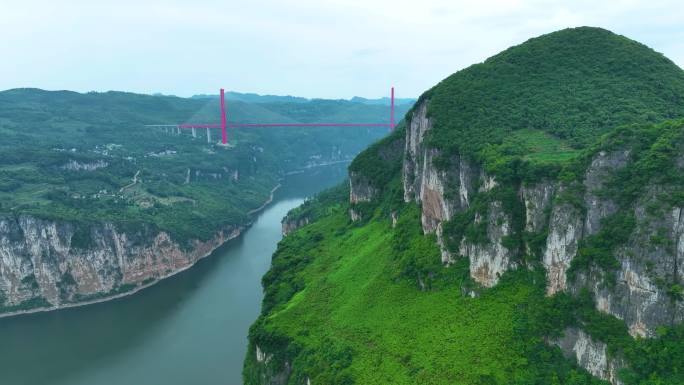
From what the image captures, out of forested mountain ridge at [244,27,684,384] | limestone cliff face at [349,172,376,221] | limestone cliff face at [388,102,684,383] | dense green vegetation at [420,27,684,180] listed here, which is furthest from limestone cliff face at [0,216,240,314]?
limestone cliff face at [388,102,684,383]

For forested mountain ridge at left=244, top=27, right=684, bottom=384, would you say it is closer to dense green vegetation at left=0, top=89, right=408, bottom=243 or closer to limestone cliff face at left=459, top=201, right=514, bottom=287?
limestone cliff face at left=459, top=201, right=514, bottom=287

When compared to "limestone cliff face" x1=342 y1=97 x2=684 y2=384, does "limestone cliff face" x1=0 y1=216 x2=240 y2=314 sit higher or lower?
lower

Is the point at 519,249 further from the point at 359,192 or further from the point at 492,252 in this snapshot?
the point at 359,192

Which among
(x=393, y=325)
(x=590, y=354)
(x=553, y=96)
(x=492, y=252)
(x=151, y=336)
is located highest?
(x=553, y=96)

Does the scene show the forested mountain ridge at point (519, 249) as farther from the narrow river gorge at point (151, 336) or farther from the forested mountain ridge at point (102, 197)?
the forested mountain ridge at point (102, 197)

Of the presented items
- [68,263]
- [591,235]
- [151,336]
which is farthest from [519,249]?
[68,263]

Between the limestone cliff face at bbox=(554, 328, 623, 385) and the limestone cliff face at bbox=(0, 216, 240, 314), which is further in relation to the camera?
the limestone cliff face at bbox=(0, 216, 240, 314)

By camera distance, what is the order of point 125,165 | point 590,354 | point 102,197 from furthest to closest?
point 125,165 → point 102,197 → point 590,354
